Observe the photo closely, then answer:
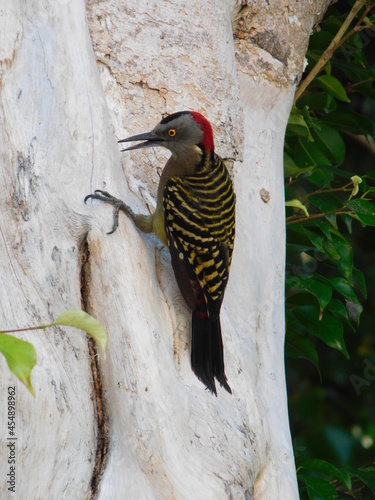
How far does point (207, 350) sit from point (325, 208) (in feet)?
3.66

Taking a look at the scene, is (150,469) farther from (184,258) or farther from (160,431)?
(184,258)

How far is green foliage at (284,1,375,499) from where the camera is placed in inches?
120

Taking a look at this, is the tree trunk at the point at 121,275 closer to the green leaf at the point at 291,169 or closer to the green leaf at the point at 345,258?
the green leaf at the point at 345,258

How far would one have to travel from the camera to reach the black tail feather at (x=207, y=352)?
2275 mm

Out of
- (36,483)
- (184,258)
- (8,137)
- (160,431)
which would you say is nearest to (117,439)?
(160,431)

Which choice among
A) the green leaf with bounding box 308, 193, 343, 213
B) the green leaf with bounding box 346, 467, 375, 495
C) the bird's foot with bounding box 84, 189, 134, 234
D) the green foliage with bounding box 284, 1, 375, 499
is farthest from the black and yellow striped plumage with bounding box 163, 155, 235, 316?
the green leaf with bounding box 346, 467, 375, 495

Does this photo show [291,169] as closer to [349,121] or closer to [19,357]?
[349,121]

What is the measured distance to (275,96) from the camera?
3.18 m

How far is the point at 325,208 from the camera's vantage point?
10.4 ft

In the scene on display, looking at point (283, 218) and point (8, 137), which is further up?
point (8, 137)

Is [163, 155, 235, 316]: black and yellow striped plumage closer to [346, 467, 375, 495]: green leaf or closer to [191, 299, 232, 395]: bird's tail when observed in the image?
[191, 299, 232, 395]: bird's tail

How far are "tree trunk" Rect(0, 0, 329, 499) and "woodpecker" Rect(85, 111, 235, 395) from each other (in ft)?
0.22

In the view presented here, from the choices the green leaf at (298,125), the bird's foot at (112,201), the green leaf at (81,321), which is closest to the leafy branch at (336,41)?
the green leaf at (298,125)

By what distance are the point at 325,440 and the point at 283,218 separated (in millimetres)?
1431
